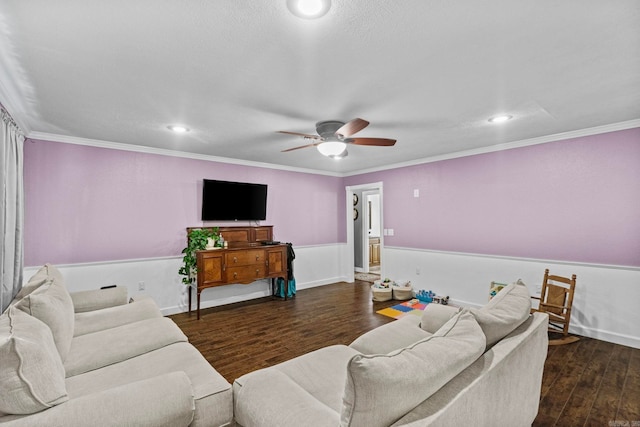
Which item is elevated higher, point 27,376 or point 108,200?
point 108,200

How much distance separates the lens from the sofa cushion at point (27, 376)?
3.61 ft

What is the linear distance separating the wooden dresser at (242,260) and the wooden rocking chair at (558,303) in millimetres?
3545

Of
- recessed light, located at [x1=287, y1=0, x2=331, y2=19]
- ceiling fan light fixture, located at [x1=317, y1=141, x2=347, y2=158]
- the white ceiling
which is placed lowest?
ceiling fan light fixture, located at [x1=317, y1=141, x2=347, y2=158]

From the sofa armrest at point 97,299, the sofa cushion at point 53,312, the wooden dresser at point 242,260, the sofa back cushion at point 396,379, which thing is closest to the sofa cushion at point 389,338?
the sofa back cushion at point 396,379

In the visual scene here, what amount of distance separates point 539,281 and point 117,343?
4.55 metres

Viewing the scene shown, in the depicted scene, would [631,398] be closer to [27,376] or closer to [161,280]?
[27,376]

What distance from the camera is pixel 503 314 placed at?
5.06 ft

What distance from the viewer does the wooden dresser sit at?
4.11 m

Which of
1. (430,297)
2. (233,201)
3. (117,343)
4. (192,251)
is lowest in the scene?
(430,297)

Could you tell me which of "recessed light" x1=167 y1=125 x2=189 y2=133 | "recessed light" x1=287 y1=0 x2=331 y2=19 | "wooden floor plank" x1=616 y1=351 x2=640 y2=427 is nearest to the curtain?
"recessed light" x1=167 y1=125 x2=189 y2=133

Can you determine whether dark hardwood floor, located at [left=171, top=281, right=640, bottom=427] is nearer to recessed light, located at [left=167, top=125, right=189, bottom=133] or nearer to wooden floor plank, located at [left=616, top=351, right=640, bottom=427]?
wooden floor plank, located at [left=616, top=351, right=640, bottom=427]

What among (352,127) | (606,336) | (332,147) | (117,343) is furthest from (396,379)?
(606,336)

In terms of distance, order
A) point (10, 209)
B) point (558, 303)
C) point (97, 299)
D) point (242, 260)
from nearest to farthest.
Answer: point (10, 209) < point (97, 299) < point (558, 303) < point (242, 260)

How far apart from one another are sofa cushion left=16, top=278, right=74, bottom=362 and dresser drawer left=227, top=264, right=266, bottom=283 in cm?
237
